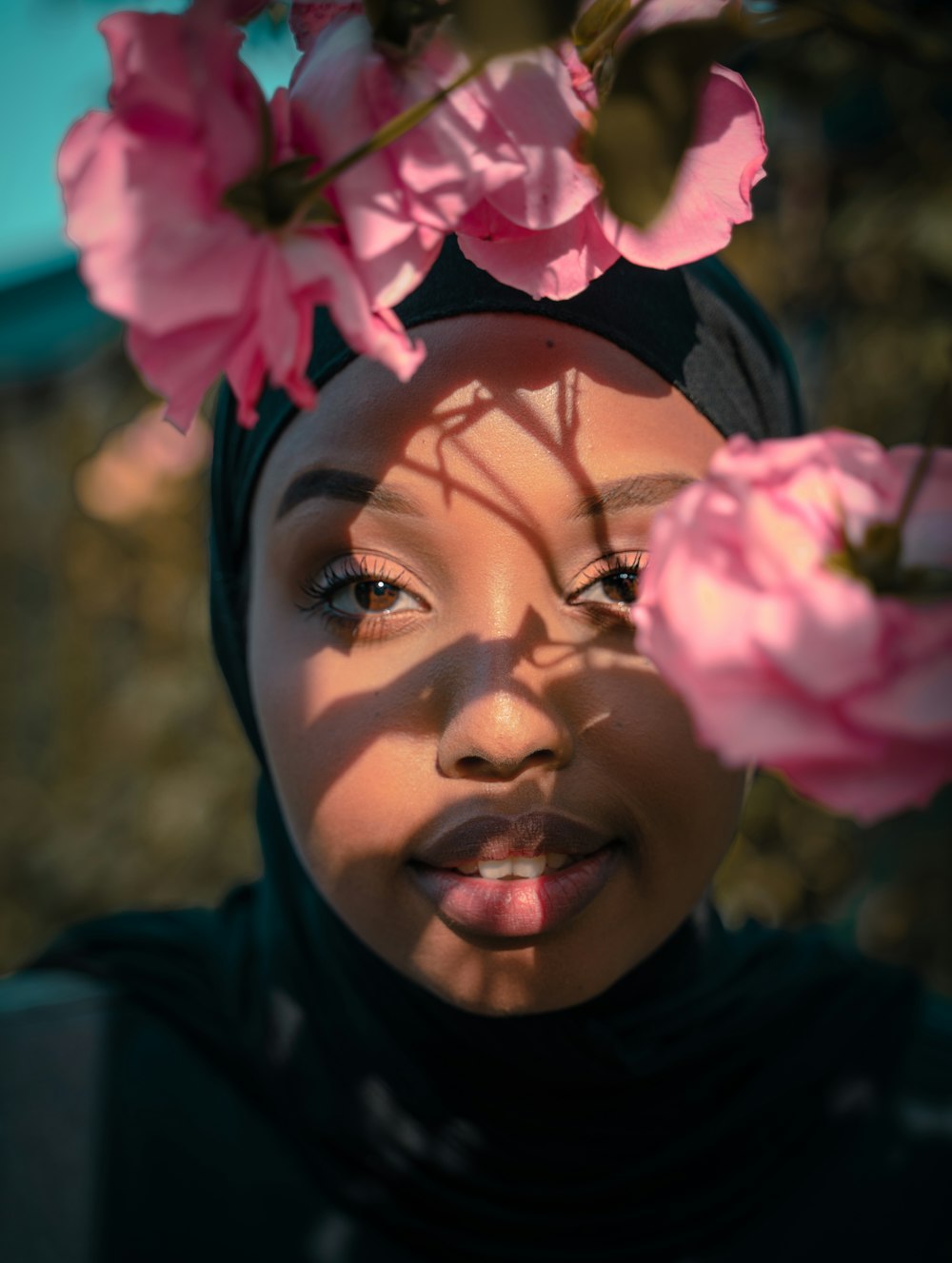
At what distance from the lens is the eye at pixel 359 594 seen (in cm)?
93

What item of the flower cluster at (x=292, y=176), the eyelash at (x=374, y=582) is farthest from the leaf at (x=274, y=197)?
the eyelash at (x=374, y=582)

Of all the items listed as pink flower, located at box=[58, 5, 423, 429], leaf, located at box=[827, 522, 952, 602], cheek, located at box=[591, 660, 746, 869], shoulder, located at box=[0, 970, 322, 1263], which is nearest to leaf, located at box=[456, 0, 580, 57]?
pink flower, located at box=[58, 5, 423, 429]

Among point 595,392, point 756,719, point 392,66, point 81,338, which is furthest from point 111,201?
point 81,338

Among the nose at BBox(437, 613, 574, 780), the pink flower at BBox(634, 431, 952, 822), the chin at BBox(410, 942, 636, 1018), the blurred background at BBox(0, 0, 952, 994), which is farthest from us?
the blurred background at BBox(0, 0, 952, 994)

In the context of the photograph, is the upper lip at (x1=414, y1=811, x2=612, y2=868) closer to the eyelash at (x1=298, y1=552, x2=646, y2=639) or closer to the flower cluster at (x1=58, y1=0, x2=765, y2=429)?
the eyelash at (x1=298, y1=552, x2=646, y2=639)

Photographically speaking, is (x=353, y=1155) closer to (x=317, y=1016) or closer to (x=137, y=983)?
(x=317, y=1016)

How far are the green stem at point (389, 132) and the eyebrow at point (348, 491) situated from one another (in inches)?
14.0

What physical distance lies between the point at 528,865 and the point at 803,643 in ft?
1.66

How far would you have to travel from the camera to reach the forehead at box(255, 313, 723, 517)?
87 centimetres

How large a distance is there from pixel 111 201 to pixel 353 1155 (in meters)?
1.00

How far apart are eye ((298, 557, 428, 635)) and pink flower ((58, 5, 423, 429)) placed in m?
0.37

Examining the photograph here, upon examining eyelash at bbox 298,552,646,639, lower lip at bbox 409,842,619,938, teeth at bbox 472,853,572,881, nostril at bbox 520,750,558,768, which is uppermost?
eyelash at bbox 298,552,646,639

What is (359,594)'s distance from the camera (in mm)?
972

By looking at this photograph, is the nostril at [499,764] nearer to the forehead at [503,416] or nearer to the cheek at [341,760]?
the cheek at [341,760]
